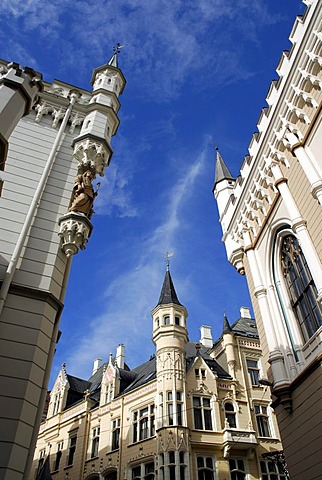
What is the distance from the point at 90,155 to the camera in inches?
416

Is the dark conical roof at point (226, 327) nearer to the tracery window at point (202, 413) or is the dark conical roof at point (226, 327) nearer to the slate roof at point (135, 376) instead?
the slate roof at point (135, 376)

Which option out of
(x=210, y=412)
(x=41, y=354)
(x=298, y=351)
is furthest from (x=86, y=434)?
(x=41, y=354)

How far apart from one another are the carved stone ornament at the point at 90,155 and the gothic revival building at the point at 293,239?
5.23 m

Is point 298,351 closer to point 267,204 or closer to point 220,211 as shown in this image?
point 267,204

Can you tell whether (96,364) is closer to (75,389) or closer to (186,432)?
(75,389)

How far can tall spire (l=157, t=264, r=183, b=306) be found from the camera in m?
29.8

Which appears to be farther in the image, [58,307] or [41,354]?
[58,307]

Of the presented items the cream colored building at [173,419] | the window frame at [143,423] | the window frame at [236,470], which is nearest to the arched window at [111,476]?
the cream colored building at [173,419]

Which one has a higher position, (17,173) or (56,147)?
(56,147)

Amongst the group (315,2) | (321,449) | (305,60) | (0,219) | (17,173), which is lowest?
(321,449)

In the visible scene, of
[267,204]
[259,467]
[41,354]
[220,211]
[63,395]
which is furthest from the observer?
[63,395]

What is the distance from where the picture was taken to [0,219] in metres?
8.48

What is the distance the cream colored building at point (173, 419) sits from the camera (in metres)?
23.0

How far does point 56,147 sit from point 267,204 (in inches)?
272
